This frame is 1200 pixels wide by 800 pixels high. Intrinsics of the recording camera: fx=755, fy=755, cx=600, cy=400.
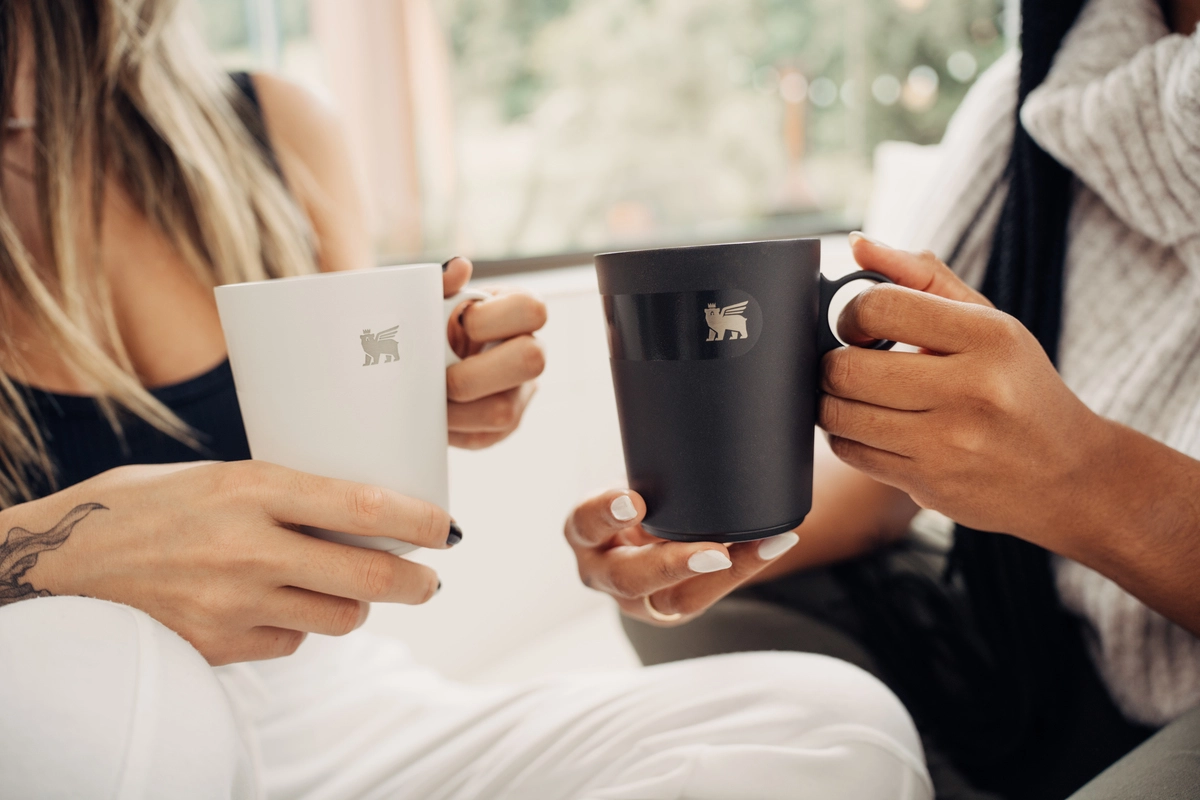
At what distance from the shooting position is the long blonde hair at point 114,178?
29.2 inches

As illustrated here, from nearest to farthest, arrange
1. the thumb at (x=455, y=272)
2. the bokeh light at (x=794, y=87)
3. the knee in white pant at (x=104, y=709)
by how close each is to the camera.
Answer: the knee in white pant at (x=104, y=709)
the thumb at (x=455, y=272)
the bokeh light at (x=794, y=87)

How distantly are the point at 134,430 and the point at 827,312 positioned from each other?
2.31 ft

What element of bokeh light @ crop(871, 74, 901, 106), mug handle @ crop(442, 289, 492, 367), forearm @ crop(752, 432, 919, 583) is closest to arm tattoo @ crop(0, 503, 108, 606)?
mug handle @ crop(442, 289, 492, 367)

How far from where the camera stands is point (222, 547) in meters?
0.47

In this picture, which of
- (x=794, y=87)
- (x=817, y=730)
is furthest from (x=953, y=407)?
(x=794, y=87)

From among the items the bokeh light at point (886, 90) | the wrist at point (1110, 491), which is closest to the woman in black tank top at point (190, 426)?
the wrist at point (1110, 491)

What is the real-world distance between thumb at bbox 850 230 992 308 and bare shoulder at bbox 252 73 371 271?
72 cm

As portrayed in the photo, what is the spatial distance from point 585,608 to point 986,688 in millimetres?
932

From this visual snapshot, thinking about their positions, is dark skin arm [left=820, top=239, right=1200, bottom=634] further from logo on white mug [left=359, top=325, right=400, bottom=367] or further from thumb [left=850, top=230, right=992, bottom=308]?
logo on white mug [left=359, top=325, right=400, bottom=367]

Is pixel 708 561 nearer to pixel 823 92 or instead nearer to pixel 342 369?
pixel 342 369

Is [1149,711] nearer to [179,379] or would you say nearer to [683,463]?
[683,463]

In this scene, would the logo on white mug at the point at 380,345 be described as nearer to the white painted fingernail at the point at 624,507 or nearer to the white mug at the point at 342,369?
the white mug at the point at 342,369

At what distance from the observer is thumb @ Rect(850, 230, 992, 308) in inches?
20.3

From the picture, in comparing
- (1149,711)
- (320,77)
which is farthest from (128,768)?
(320,77)
